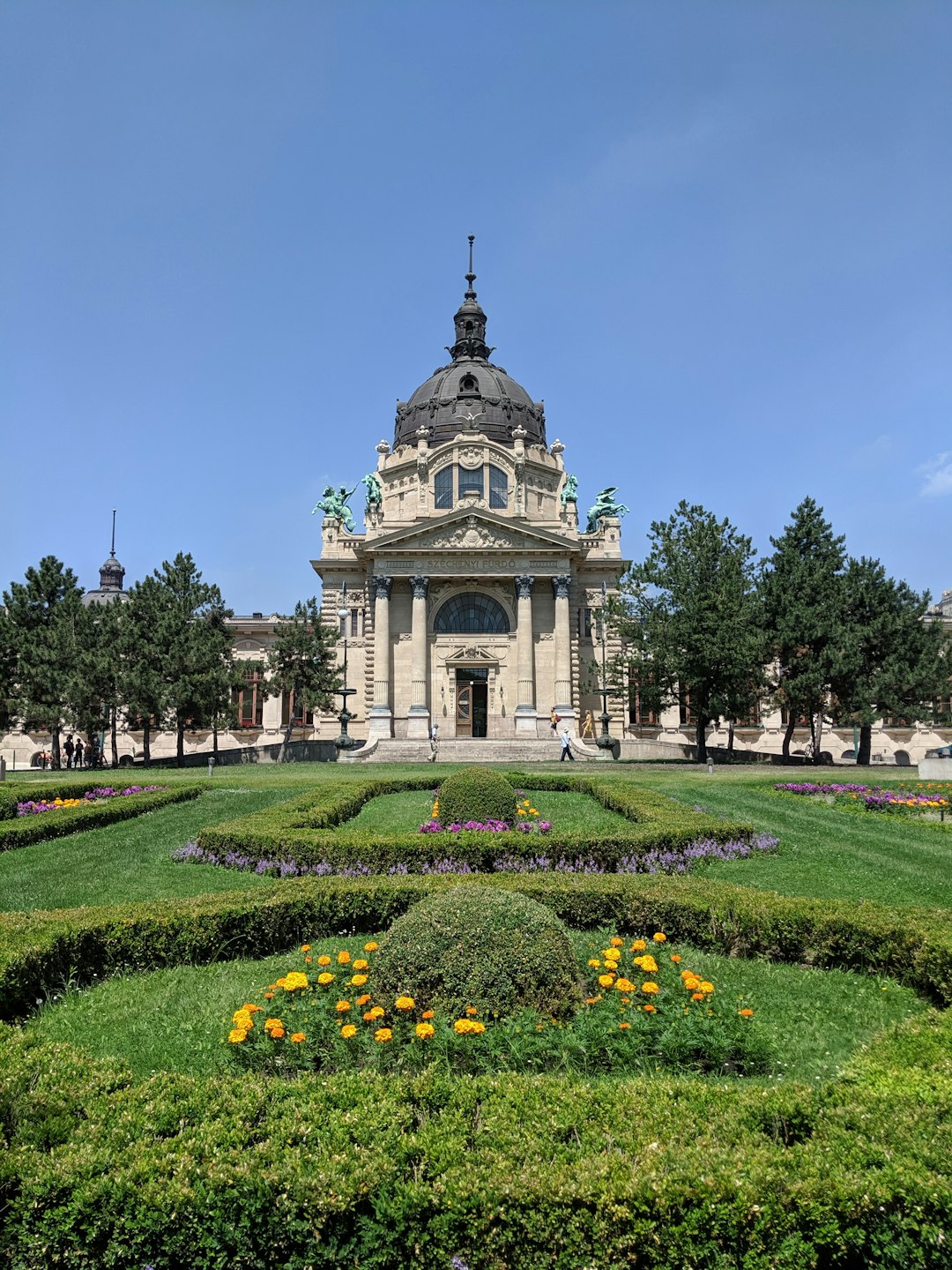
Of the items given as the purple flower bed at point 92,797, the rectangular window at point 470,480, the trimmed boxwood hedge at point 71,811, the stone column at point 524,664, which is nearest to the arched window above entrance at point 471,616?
the stone column at point 524,664

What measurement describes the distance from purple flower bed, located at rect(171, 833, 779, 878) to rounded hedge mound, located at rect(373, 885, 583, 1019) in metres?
5.61

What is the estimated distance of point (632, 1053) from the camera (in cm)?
595

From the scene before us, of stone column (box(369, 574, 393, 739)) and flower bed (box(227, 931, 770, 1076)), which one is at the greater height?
stone column (box(369, 574, 393, 739))

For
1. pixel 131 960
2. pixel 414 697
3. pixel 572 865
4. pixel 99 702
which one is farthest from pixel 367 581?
pixel 131 960

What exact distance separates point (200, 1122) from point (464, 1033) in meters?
1.91

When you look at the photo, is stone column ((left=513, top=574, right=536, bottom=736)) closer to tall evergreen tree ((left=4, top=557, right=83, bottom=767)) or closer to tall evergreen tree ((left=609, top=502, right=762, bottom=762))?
tall evergreen tree ((left=609, top=502, right=762, bottom=762))

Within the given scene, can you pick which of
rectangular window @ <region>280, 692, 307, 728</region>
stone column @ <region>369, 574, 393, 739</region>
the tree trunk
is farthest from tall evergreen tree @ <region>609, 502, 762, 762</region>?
rectangular window @ <region>280, 692, 307, 728</region>

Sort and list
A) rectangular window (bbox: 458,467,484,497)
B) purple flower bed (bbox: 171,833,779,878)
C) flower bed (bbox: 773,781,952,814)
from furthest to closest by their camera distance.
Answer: rectangular window (bbox: 458,467,484,497) → flower bed (bbox: 773,781,952,814) → purple flower bed (bbox: 171,833,779,878)

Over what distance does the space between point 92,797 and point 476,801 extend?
11460 millimetres

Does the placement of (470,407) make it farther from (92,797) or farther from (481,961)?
(481,961)

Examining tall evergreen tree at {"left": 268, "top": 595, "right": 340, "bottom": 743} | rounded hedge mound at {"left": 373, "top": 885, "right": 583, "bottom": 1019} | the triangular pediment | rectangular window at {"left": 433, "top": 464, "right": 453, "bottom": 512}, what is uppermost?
rectangular window at {"left": 433, "top": 464, "right": 453, "bottom": 512}

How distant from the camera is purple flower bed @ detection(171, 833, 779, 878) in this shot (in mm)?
12562

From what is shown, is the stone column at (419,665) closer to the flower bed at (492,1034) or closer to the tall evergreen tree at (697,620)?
the tall evergreen tree at (697,620)

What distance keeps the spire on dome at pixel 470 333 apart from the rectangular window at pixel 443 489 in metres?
16.0
